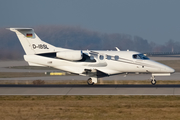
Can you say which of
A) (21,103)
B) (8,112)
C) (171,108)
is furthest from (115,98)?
(8,112)

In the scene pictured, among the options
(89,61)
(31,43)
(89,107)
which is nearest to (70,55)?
(89,61)

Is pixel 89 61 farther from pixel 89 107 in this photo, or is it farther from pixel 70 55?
pixel 89 107

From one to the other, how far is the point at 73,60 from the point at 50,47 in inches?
107

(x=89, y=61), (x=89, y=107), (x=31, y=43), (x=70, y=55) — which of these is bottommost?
(x=89, y=107)

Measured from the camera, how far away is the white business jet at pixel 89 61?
30.1 metres

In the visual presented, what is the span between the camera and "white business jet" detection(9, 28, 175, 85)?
98.7 ft

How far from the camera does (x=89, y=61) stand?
30.2 metres

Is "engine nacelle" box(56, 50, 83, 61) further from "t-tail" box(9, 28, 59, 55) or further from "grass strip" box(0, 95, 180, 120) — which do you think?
"grass strip" box(0, 95, 180, 120)

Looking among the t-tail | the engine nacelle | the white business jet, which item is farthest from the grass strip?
the t-tail

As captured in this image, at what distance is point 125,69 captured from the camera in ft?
101

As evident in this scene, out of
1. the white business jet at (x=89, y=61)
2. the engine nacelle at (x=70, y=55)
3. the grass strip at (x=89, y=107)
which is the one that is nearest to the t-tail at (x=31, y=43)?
the white business jet at (x=89, y=61)

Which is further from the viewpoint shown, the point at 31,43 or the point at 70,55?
the point at 31,43

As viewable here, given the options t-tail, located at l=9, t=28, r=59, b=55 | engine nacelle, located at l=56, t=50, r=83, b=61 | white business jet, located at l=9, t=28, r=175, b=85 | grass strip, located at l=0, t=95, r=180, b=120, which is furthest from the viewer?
t-tail, located at l=9, t=28, r=59, b=55

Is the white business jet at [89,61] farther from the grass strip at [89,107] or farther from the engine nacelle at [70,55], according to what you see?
the grass strip at [89,107]
